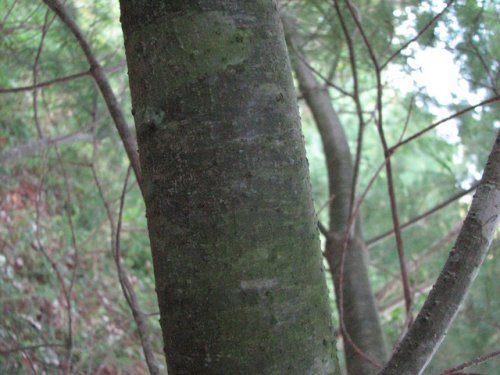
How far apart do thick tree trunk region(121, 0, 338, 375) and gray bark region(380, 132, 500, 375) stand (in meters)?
0.12

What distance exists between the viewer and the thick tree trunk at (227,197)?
661 millimetres

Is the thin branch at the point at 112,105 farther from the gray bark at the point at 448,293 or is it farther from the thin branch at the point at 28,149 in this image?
the thin branch at the point at 28,149

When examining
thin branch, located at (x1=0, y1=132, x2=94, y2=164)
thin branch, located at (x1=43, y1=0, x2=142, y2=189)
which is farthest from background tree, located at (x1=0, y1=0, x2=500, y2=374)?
thin branch, located at (x1=43, y1=0, x2=142, y2=189)

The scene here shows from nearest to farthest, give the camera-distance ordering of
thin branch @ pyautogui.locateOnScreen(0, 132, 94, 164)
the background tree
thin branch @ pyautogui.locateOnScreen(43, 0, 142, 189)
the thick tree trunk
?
1. the thick tree trunk
2. thin branch @ pyautogui.locateOnScreen(43, 0, 142, 189)
3. the background tree
4. thin branch @ pyautogui.locateOnScreen(0, 132, 94, 164)

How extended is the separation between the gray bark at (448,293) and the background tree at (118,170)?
2.04ft

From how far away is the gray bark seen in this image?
782mm

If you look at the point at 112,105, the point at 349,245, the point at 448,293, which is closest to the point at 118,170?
the point at 349,245

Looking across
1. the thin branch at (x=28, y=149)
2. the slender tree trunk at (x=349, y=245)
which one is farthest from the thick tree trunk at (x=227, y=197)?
the thin branch at (x=28, y=149)

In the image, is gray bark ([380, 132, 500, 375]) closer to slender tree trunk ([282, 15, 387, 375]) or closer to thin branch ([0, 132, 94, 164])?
slender tree trunk ([282, 15, 387, 375])

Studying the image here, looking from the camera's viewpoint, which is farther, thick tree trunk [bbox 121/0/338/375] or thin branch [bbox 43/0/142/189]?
thin branch [bbox 43/0/142/189]

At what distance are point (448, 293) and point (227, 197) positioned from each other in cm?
36

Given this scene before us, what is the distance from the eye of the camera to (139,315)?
4.50 ft

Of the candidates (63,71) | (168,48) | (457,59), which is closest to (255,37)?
(168,48)

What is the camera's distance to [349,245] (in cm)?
234
